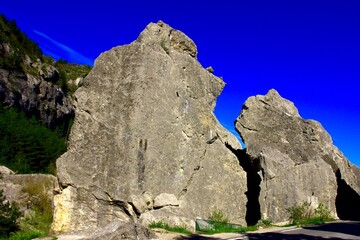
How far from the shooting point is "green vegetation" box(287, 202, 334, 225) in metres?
16.1

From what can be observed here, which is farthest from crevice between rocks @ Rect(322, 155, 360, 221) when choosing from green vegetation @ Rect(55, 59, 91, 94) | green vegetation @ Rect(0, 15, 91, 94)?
green vegetation @ Rect(55, 59, 91, 94)

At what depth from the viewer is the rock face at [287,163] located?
17.3m

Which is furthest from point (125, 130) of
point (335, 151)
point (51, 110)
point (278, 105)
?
point (51, 110)

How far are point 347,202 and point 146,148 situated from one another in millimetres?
11287

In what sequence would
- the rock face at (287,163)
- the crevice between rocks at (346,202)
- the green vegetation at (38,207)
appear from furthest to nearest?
the crevice between rocks at (346,202)
the rock face at (287,163)
the green vegetation at (38,207)

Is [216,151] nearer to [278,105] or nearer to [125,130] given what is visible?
[125,130]

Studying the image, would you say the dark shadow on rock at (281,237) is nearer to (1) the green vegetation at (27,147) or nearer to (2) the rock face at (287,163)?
(2) the rock face at (287,163)

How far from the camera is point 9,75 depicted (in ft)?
175

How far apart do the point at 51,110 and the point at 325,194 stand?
5019cm

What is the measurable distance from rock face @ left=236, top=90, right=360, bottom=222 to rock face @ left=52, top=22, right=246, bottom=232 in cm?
144

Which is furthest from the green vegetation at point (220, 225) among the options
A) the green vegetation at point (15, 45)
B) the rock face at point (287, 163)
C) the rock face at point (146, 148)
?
the green vegetation at point (15, 45)

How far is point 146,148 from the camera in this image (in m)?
15.1

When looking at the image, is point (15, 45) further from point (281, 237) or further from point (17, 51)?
point (281, 237)

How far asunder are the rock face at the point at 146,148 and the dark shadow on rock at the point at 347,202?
6.19 metres
